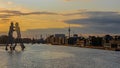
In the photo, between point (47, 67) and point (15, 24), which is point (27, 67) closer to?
point (47, 67)

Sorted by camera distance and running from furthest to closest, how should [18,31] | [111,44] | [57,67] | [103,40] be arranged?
[103,40] → [111,44] → [18,31] → [57,67]

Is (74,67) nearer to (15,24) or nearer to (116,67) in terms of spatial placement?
(116,67)

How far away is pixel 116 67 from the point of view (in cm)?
5125

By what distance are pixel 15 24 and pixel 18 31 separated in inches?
120

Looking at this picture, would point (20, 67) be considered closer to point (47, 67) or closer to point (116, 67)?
point (47, 67)

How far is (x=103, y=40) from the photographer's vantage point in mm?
197000

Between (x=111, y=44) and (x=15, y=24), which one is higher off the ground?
(x=15, y=24)

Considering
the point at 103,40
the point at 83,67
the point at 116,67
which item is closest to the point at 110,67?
the point at 116,67

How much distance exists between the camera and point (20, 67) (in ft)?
162

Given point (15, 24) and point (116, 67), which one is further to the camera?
point (15, 24)

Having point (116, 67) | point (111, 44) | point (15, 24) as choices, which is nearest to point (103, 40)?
point (111, 44)

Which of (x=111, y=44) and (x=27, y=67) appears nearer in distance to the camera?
(x=27, y=67)

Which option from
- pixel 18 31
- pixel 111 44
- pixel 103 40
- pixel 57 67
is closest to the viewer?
pixel 57 67

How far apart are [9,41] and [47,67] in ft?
271
